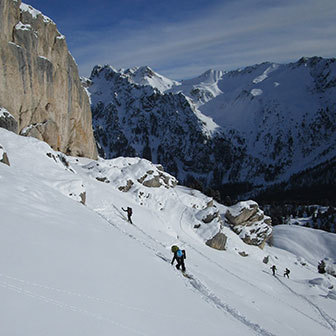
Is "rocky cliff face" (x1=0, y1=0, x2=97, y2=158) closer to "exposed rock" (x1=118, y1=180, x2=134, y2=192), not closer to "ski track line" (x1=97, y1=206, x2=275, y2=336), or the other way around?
"exposed rock" (x1=118, y1=180, x2=134, y2=192)

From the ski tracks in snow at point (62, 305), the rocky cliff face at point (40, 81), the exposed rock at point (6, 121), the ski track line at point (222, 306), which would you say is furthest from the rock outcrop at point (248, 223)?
the ski tracks in snow at point (62, 305)

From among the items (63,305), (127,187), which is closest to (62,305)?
(63,305)

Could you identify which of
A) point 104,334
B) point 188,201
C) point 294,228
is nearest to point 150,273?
point 104,334

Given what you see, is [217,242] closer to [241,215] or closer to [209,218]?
[209,218]

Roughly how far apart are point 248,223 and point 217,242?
25.0 m

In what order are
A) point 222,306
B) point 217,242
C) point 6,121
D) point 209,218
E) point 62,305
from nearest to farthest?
1. point 62,305
2. point 222,306
3. point 6,121
4. point 217,242
5. point 209,218

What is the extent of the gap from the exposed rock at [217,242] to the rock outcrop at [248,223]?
1961 cm

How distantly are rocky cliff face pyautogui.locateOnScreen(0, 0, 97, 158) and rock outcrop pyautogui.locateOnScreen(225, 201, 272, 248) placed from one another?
3593 cm

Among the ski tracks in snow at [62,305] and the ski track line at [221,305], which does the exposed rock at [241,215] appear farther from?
the ski tracks in snow at [62,305]

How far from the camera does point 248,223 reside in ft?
219

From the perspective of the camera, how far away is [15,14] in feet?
148

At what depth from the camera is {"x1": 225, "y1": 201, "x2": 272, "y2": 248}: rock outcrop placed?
63938mm

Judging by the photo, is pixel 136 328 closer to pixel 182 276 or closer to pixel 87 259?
pixel 87 259

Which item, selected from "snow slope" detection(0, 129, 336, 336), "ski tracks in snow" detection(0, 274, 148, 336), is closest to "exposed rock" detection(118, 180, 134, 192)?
"snow slope" detection(0, 129, 336, 336)
